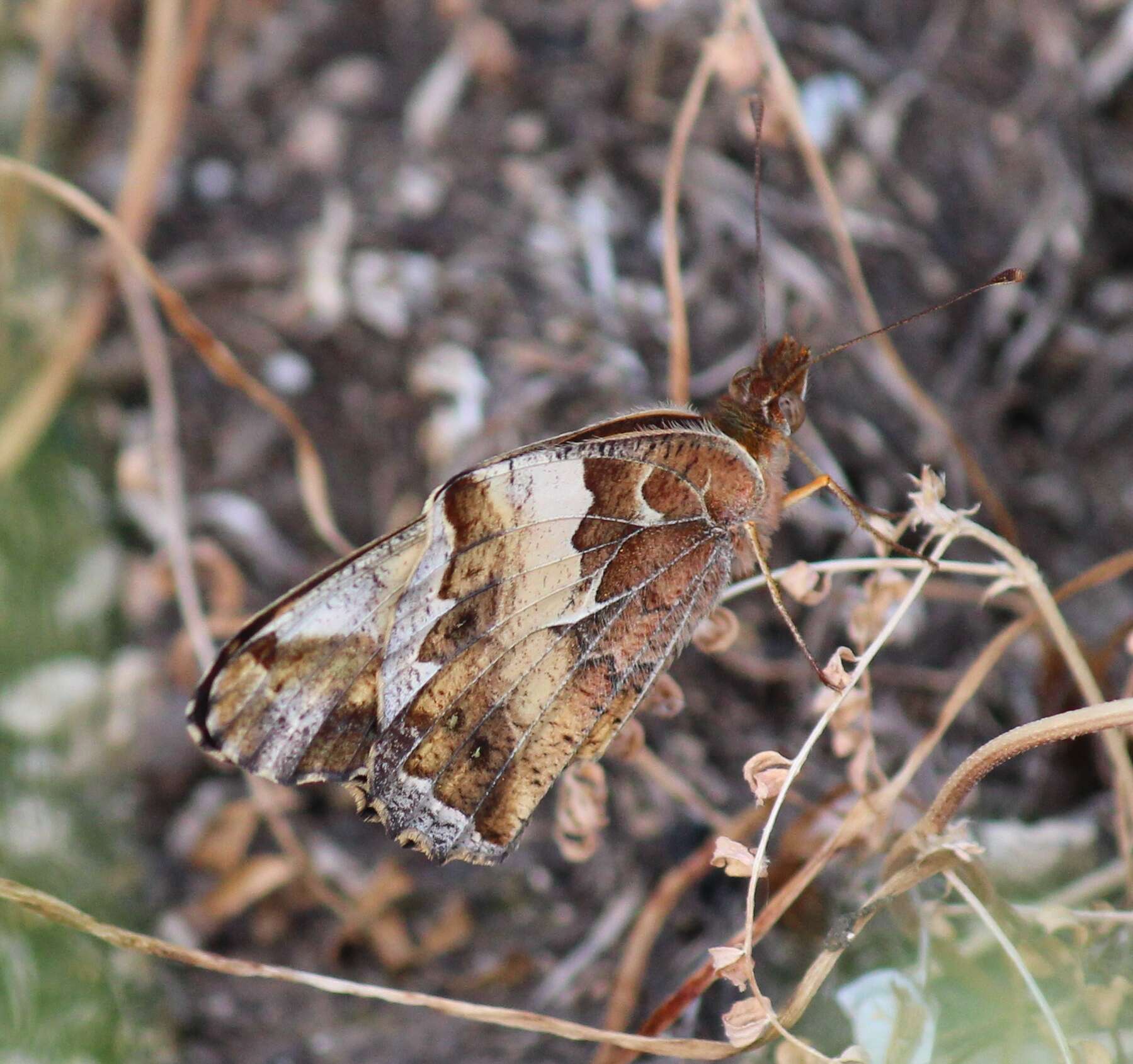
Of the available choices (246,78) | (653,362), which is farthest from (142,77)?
(653,362)

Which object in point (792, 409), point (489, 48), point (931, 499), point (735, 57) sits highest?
point (489, 48)

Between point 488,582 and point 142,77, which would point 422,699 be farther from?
point 142,77

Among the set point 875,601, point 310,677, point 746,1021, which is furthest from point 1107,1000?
point 310,677

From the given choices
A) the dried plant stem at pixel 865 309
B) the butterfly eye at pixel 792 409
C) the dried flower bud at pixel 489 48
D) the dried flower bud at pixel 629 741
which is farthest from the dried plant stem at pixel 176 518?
the dried plant stem at pixel 865 309

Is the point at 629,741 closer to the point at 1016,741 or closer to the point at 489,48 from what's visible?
the point at 1016,741

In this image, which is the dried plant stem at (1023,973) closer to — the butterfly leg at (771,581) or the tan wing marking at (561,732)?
the butterfly leg at (771,581)

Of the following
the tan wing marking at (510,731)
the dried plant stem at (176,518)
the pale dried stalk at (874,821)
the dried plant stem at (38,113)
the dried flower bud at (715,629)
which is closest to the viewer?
the pale dried stalk at (874,821)
